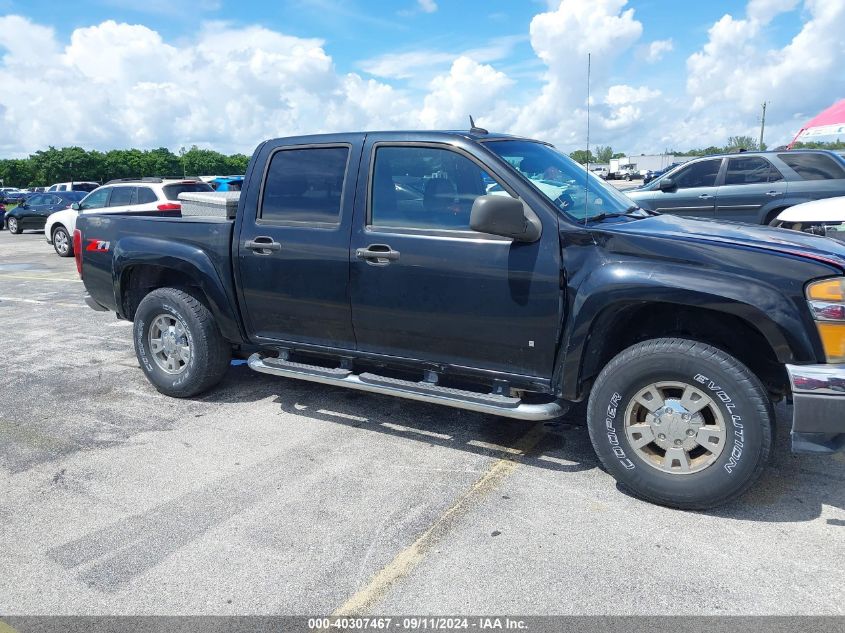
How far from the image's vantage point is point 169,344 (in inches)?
205

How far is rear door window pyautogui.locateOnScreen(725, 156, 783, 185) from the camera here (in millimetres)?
9984

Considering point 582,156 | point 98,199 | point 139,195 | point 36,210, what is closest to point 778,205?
point 582,156

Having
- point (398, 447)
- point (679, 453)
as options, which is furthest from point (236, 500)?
point (679, 453)

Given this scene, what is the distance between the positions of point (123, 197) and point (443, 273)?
12691 mm

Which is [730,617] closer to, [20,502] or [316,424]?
[316,424]

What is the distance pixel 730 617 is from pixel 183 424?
3.60 m

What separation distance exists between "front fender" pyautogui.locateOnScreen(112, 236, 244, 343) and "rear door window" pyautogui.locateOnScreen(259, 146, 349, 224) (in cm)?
60

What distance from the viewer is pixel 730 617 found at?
259 cm

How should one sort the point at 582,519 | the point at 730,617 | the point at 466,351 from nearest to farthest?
the point at 730,617 → the point at 582,519 → the point at 466,351

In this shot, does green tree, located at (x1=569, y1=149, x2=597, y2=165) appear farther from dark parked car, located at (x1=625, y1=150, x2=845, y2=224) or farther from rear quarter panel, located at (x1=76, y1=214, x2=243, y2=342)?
dark parked car, located at (x1=625, y1=150, x2=845, y2=224)

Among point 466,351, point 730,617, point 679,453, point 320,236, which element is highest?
point 320,236

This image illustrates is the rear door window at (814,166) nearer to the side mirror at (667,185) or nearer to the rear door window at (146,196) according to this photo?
the side mirror at (667,185)

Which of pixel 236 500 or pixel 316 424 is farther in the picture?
pixel 316 424

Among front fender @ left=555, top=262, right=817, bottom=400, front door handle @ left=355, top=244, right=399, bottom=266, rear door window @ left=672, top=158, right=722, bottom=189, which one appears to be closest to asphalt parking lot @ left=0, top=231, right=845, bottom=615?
front fender @ left=555, top=262, right=817, bottom=400
